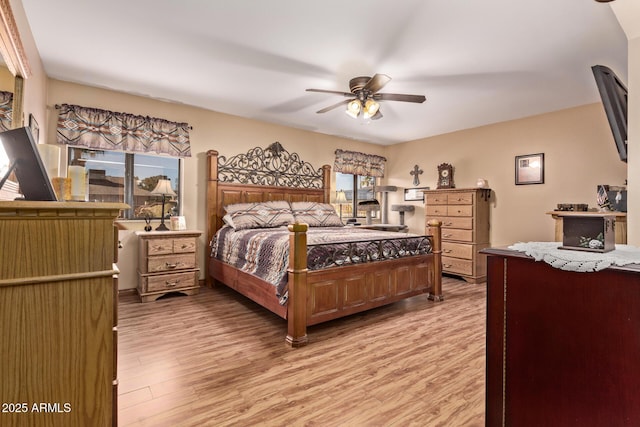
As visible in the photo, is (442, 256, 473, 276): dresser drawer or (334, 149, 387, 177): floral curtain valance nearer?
(442, 256, 473, 276): dresser drawer

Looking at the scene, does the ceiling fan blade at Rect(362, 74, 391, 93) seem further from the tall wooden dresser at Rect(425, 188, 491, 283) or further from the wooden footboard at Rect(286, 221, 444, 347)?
the tall wooden dresser at Rect(425, 188, 491, 283)

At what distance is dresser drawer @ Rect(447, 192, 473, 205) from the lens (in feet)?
15.2

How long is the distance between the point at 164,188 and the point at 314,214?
2102 mm

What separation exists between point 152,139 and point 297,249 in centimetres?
268

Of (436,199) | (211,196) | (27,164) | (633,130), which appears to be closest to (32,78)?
(27,164)

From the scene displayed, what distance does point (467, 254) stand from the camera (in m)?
4.64

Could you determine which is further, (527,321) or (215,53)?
(215,53)

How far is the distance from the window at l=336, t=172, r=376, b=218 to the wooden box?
4.73 metres

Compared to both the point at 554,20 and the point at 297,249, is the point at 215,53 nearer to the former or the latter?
the point at 297,249

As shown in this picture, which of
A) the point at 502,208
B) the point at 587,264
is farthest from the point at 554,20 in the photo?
the point at 502,208

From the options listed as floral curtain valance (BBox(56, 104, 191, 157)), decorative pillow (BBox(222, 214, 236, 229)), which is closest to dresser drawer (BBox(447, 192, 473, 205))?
decorative pillow (BBox(222, 214, 236, 229))

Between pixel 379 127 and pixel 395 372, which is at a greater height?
pixel 379 127

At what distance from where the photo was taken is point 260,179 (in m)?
4.80

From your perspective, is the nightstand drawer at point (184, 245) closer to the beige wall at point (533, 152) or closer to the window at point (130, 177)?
the window at point (130, 177)
